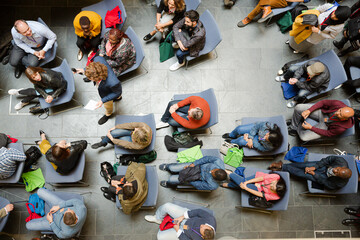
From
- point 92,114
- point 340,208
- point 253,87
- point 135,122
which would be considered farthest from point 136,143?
point 340,208

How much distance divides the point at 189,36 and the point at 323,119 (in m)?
2.52

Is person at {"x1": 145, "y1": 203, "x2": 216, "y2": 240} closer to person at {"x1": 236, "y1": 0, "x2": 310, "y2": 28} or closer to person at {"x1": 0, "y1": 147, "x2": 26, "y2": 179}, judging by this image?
person at {"x1": 0, "y1": 147, "x2": 26, "y2": 179}

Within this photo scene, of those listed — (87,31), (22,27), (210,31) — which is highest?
(22,27)

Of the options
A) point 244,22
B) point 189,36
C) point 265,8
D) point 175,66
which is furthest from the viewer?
point 244,22

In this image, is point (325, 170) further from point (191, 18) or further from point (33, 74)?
point (33, 74)

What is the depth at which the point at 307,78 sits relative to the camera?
14.0 feet

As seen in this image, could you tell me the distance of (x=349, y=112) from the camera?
363cm

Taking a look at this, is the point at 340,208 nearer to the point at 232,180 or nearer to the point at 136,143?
the point at 232,180

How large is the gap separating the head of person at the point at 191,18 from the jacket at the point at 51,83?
2.14 meters

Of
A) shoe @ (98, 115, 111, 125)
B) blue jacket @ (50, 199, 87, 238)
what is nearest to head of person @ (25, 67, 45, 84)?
shoe @ (98, 115, 111, 125)

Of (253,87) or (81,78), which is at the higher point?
(81,78)

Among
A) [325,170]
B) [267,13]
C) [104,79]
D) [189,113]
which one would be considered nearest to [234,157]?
[189,113]

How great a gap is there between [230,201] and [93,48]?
3.57 meters

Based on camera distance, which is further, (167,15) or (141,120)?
(167,15)
